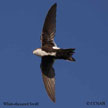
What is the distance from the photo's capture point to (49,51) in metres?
7.47

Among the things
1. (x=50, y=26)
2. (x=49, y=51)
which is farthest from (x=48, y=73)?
(x=50, y=26)

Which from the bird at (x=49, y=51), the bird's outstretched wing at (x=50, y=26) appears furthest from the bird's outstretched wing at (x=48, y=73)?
the bird's outstretched wing at (x=50, y=26)

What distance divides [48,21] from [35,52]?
3.01ft

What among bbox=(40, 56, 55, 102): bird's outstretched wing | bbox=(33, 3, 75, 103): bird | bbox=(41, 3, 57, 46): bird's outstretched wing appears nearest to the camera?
bbox=(33, 3, 75, 103): bird

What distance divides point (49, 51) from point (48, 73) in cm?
75

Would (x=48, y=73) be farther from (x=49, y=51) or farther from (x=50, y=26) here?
(x=50, y=26)

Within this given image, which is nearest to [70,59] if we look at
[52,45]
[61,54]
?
[61,54]

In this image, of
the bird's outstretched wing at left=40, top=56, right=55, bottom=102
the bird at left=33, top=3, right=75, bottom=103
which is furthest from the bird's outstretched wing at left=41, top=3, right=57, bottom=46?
the bird's outstretched wing at left=40, top=56, right=55, bottom=102

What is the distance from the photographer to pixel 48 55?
7539mm

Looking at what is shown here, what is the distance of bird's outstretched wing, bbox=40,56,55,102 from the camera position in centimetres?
767

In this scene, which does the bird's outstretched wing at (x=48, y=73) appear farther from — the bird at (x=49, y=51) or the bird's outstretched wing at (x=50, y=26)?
the bird's outstretched wing at (x=50, y=26)

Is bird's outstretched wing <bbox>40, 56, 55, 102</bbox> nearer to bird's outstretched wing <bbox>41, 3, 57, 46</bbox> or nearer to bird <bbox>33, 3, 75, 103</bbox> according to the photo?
bird <bbox>33, 3, 75, 103</bbox>

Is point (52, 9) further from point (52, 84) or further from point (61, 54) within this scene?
point (52, 84)

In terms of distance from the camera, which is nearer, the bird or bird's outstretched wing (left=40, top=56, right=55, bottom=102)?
the bird
